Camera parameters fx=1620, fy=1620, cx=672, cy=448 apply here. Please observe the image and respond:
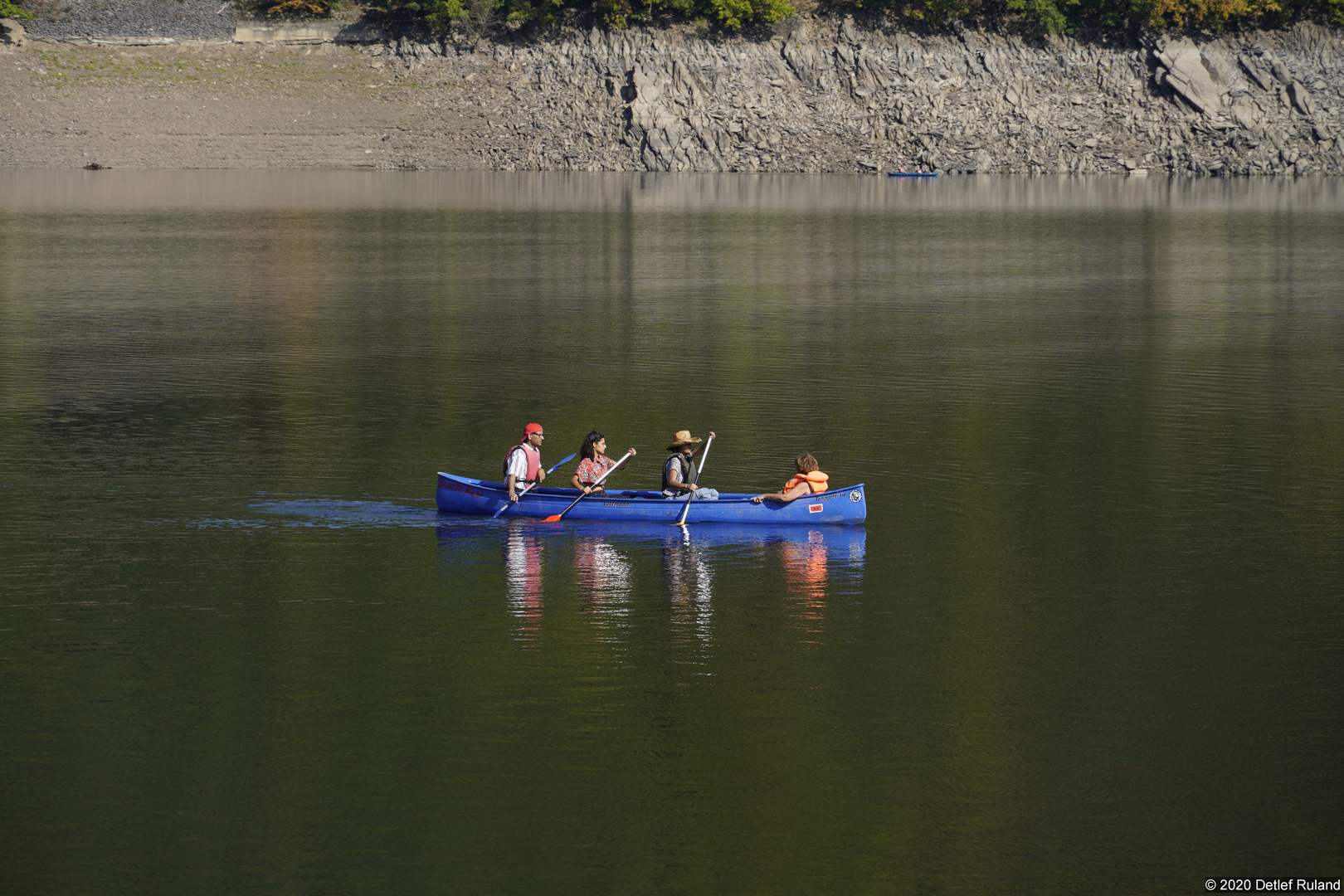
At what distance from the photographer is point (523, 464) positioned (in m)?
27.1

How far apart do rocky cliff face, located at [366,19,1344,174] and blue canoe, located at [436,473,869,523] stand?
123257 mm

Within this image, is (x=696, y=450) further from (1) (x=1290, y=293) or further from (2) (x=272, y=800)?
(1) (x=1290, y=293)

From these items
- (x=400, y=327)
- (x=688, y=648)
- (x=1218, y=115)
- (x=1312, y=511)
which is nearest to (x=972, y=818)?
(x=688, y=648)

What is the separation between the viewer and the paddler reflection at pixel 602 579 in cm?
2191

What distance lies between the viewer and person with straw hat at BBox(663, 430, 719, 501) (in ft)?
86.9

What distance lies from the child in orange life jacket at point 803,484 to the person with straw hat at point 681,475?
0.85 m

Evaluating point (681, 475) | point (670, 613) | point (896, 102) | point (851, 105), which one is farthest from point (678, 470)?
point (851, 105)

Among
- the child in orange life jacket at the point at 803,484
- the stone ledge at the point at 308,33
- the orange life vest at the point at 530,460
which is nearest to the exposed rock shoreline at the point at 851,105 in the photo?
the stone ledge at the point at 308,33

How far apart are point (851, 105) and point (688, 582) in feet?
430

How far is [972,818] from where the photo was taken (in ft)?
50.6

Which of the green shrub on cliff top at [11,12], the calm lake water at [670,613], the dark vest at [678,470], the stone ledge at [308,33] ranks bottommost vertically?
the calm lake water at [670,613]

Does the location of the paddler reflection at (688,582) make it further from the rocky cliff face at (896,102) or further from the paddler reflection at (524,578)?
the rocky cliff face at (896,102)

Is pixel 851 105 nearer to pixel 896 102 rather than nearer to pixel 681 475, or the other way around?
pixel 896 102

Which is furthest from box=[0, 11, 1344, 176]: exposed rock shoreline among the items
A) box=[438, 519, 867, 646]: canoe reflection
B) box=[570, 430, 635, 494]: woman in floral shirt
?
box=[438, 519, 867, 646]: canoe reflection
